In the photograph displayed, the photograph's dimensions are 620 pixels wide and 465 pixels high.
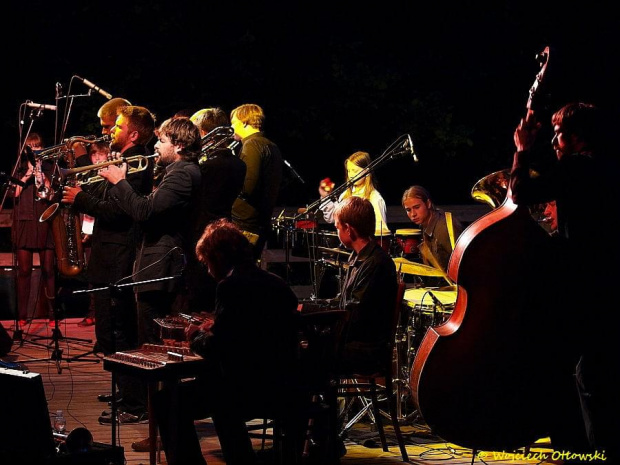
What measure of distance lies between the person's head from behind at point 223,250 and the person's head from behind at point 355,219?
111 cm

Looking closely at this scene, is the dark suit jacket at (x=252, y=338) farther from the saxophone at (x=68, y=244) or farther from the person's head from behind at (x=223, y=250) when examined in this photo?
the saxophone at (x=68, y=244)

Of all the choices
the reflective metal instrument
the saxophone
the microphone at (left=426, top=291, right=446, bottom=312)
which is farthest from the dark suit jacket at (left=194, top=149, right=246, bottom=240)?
the microphone at (left=426, top=291, right=446, bottom=312)

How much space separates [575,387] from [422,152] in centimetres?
1109

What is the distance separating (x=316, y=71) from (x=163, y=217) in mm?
9571

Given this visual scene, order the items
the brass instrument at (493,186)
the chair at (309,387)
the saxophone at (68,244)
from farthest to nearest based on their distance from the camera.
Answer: the saxophone at (68,244)
the brass instrument at (493,186)
the chair at (309,387)

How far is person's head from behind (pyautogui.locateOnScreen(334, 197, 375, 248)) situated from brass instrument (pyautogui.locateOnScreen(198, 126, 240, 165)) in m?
1.49

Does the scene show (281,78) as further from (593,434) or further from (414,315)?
(593,434)

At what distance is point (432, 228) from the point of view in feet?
23.5

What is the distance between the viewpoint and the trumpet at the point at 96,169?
6.16 m

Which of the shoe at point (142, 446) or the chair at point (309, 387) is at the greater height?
the chair at point (309, 387)

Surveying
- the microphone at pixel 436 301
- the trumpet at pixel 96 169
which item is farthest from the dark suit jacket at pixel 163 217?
the microphone at pixel 436 301

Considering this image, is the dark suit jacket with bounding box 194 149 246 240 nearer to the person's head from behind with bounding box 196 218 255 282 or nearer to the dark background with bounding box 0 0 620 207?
the person's head from behind with bounding box 196 218 255 282

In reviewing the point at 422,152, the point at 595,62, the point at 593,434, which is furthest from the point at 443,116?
the point at 593,434

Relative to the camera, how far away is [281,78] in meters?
15.1
